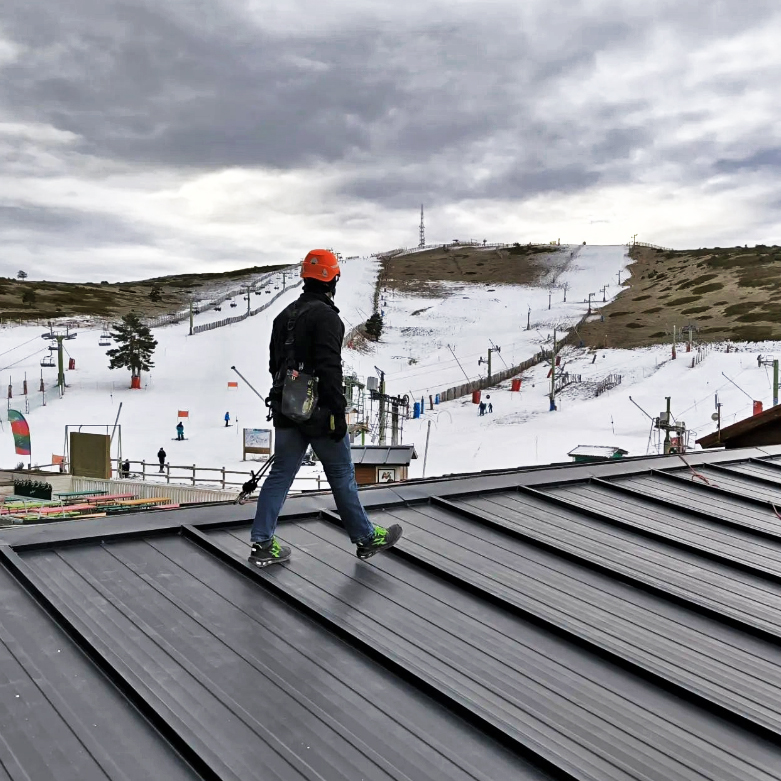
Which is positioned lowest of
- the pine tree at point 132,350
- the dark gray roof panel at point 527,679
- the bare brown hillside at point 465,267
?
the dark gray roof panel at point 527,679

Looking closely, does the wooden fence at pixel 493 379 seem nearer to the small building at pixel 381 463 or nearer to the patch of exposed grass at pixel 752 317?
the patch of exposed grass at pixel 752 317

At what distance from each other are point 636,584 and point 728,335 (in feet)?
188

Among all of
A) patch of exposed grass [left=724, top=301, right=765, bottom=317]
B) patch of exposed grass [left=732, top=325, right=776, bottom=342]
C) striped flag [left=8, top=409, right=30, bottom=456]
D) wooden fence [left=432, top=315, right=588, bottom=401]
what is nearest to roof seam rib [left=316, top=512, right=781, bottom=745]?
striped flag [left=8, top=409, right=30, bottom=456]

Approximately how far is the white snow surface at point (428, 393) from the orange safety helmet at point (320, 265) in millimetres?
21118

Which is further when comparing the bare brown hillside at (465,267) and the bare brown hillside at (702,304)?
the bare brown hillside at (465,267)

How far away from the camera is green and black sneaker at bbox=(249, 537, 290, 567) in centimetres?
397

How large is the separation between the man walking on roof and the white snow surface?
20.8 metres

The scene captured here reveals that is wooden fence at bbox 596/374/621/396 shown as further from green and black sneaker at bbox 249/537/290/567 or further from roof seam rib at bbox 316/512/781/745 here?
green and black sneaker at bbox 249/537/290/567

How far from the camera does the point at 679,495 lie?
21.9 feet

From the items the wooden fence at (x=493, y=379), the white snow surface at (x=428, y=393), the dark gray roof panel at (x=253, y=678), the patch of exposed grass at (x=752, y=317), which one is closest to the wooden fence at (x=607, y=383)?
the white snow surface at (x=428, y=393)

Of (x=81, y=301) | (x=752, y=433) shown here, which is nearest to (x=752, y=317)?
(x=752, y=433)

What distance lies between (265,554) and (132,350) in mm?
47139

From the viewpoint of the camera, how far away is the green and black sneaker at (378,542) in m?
4.23

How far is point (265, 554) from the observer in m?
4.00
